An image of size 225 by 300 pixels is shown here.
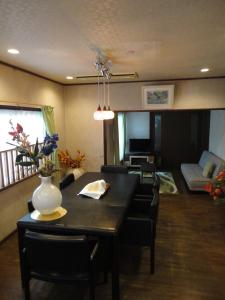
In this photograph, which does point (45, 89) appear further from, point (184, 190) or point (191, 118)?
point (191, 118)

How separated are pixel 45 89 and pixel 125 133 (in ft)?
14.0

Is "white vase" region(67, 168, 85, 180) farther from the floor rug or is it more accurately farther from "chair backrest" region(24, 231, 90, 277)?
"chair backrest" region(24, 231, 90, 277)

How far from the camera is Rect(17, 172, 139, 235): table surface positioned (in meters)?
1.88

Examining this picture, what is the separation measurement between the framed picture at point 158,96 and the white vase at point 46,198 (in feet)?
9.53

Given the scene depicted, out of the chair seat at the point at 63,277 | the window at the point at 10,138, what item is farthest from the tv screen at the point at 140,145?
the chair seat at the point at 63,277

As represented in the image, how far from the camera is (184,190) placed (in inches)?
201

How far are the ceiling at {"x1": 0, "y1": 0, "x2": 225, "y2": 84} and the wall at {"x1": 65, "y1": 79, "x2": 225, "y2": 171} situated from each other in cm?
103

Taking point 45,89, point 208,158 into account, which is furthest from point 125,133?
point 45,89

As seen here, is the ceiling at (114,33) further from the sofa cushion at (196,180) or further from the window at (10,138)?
the sofa cushion at (196,180)

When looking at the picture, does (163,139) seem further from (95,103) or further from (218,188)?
(218,188)

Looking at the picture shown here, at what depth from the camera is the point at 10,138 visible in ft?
10.1

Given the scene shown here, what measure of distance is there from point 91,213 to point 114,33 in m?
1.71

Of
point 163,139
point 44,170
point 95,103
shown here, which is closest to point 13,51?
point 44,170

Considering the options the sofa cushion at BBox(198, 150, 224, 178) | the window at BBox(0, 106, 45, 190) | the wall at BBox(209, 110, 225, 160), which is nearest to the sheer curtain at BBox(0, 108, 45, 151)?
the window at BBox(0, 106, 45, 190)
